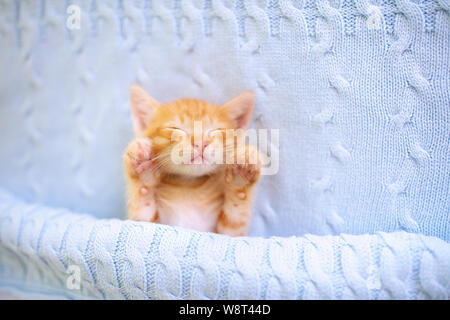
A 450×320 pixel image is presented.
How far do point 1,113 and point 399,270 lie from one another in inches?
45.6

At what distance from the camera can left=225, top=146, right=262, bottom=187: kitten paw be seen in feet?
2.39

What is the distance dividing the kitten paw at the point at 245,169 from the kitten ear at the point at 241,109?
12 cm

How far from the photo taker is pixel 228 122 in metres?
0.84

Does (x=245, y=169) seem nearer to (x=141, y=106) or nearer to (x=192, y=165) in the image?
(x=192, y=165)

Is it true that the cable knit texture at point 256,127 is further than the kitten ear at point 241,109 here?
No

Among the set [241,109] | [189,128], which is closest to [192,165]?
[189,128]

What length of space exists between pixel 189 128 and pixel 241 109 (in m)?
0.14

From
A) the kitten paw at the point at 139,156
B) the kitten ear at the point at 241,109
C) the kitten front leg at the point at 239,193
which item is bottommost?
the kitten front leg at the point at 239,193

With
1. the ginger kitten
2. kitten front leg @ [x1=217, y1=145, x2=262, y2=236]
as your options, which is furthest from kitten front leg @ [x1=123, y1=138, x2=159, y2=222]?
kitten front leg @ [x1=217, y1=145, x2=262, y2=236]

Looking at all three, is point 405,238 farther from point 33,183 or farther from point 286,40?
point 33,183

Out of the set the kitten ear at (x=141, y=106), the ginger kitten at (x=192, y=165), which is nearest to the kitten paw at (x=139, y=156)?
the ginger kitten at (x=192, y=165)

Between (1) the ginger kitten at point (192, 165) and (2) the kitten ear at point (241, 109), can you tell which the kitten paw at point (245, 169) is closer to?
(1) the ginger kitten at point (192, 165)

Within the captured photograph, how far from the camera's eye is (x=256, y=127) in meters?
0.91

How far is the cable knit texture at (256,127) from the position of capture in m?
0.70
